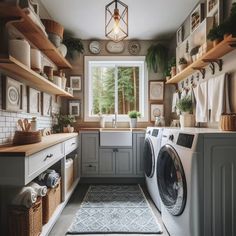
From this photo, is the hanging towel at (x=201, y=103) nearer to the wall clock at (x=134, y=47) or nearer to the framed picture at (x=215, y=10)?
the framed picture at (x=215, y=10)

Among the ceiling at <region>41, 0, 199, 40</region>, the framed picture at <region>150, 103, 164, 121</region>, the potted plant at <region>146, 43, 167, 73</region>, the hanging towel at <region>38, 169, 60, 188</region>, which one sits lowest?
the hanging towel at <region>38, 169, 60, 188</region>

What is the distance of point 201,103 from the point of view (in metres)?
2.52

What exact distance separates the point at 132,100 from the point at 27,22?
2.59 m

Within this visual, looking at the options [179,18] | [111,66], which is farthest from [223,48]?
[111,66]

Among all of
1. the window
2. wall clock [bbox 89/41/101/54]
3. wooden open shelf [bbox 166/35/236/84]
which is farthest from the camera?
the window

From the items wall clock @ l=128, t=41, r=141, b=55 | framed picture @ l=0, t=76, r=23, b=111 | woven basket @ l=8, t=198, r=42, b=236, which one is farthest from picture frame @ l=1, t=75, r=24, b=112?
wall clock @ l=128, t=41, r=141, b=55

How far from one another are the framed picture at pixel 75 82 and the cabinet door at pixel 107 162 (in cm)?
127

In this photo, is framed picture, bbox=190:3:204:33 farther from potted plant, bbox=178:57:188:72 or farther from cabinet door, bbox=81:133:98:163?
cabinet door, bbox=81:133:98:163

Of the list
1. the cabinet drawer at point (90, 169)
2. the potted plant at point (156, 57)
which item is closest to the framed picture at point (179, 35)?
the potted plant at point (156, 57)

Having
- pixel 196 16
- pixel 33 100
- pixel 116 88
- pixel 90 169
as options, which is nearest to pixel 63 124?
→ pixel 90 169

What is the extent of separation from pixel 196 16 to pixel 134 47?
4.77 feet

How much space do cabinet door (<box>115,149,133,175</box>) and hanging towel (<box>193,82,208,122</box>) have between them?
1.38m

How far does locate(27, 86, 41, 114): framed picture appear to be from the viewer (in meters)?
2.44

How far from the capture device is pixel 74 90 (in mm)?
4074
